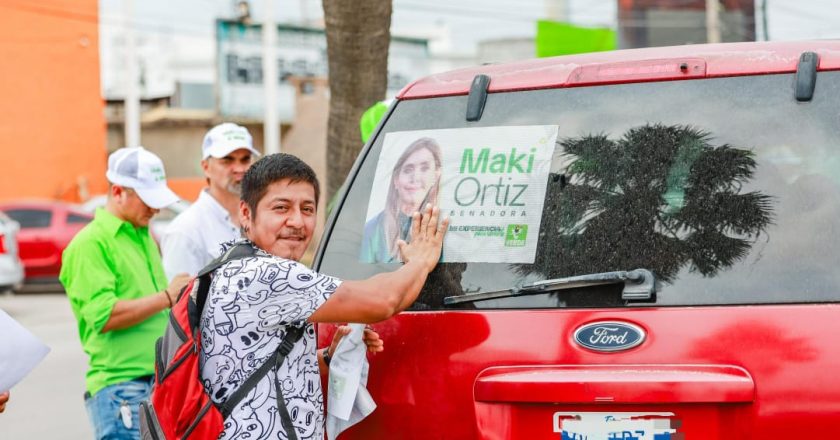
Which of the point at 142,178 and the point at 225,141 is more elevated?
the point at 225,141

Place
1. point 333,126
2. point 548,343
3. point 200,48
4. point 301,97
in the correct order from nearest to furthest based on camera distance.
Result: point 548,343 → point 333,126 → point 301,97 → point 200,48

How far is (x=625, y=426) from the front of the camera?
278cm

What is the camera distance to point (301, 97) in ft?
119

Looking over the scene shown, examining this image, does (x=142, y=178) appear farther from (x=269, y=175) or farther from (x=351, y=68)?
(x=351, y=68)

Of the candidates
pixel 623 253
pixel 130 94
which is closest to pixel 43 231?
pixel 130 94

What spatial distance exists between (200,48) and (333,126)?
57.3 meters

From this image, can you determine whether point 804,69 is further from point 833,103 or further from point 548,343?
point 548,343

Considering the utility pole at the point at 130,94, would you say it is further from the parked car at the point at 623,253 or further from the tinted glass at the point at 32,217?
the parked car at the point at 623,253

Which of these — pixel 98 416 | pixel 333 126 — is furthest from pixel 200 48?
pixel 98 416

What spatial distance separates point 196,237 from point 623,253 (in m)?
2.79

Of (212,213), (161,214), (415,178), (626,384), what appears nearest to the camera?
(626,384)

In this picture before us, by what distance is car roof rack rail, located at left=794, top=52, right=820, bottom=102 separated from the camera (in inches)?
120

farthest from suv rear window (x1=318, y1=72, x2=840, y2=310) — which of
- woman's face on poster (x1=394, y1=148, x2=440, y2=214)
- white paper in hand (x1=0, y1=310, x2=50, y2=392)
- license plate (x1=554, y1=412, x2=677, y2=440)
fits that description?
white paper in hand (x1=0, y1=310, x2=50, y2=392)

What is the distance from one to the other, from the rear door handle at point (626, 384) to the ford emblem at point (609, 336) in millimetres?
56
